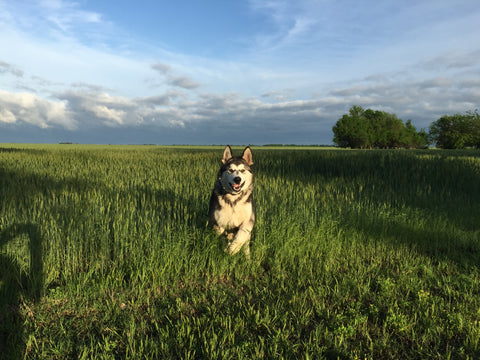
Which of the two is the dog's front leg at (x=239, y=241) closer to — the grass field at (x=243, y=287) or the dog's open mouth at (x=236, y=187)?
the grass field at (x=243, y=287)

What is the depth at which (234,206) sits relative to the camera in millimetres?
4793

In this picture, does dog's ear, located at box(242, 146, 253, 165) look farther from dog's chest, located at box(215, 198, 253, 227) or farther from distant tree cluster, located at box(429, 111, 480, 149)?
distant tree cluster, located at box(429, 111, 480, 149)

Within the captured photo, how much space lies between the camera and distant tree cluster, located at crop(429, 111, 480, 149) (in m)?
77.7

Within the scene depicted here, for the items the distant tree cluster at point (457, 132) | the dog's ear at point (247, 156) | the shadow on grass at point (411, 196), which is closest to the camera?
the dog's ear at point (247, 156)

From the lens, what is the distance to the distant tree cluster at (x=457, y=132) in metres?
77.7

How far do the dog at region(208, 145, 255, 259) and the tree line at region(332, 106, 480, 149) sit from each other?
9010 cm

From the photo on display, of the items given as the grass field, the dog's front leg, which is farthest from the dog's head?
the grass field

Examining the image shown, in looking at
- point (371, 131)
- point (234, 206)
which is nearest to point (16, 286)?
point (234, 206)

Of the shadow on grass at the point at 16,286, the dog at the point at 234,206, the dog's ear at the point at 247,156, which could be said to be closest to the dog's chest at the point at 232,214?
the dog at the point at 234,206

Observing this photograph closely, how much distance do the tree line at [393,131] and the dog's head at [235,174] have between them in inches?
3543

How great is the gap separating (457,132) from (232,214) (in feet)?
320

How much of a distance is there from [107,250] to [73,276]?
59 centimetres

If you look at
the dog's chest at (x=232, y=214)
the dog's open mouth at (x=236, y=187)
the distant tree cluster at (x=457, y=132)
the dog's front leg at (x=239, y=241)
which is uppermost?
the distant tree cluster at (x=457, y=132)

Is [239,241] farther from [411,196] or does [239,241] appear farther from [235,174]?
[411,196]
